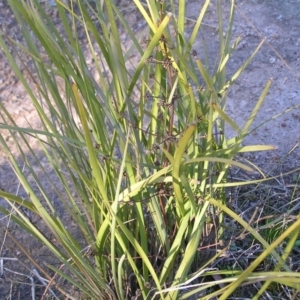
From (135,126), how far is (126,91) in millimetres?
62

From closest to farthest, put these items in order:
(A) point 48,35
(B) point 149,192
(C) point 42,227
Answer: (A) point 48,35 → (B) point 149,192 → (C) point 42,227

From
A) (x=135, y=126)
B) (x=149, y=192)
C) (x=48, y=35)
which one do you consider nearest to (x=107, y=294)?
(x=149, y=192)

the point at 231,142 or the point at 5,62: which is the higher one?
the point at 5,62

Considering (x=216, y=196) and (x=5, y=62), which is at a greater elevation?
(x=5, y=62)

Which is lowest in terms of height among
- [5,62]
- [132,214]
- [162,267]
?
[162,267]

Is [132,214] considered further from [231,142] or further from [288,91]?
[288,91]

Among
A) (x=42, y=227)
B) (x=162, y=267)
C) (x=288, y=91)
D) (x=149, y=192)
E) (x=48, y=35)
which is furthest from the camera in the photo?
(x=288, y=91)

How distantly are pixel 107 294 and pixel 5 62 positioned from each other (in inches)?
49.2

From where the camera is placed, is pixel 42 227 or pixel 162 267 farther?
pixel 42 227

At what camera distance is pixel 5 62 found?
194 cm

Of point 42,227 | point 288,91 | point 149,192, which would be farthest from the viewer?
point 288,91

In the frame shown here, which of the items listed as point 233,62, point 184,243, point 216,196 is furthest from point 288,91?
point 184,243

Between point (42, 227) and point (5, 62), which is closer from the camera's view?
point (42, 227)

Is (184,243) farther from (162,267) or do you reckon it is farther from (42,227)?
(42,227)
